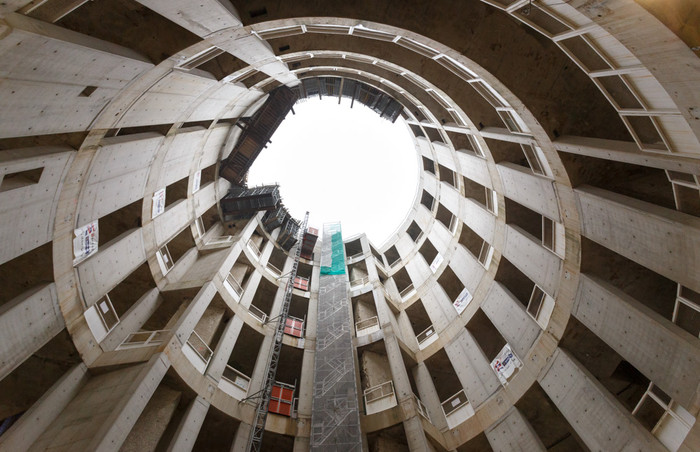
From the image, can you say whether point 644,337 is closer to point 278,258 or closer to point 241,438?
point 241,438

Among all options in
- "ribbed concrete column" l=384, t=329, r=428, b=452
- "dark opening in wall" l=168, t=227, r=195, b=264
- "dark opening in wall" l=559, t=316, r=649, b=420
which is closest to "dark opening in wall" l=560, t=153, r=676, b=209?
"dark opening in wall" l=559, t=316, r=649, b=420

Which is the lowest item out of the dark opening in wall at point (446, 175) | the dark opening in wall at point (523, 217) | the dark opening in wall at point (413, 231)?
the dark opening in wall at point (413, 231)

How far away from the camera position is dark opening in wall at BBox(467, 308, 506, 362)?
15984 millimetres

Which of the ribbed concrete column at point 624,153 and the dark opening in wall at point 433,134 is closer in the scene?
the ribbed concrete column at point 624,153

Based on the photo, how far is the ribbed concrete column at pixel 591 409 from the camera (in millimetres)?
8391

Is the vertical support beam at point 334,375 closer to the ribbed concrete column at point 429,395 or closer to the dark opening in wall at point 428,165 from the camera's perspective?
the ribbed concrete column at point 429,395

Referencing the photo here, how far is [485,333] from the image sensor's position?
1655cm

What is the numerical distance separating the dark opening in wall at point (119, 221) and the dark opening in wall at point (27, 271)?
4174mm

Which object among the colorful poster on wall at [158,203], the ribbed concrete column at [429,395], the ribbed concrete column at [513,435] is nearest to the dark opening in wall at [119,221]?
the colorful poster on wall at [158,203]

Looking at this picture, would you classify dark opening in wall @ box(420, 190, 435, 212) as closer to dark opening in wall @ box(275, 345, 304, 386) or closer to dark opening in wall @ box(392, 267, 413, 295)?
dark opening in wall @ box(392, 267, 413, 295)

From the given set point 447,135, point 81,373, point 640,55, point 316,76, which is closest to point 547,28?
point 640,55

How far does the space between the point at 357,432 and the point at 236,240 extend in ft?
42.7

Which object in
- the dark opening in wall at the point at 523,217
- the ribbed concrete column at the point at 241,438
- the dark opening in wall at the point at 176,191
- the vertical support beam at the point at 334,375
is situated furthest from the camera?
the dark opening in wall at the point at 176,191

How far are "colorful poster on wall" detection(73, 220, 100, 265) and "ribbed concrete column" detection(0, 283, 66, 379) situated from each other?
130cm
